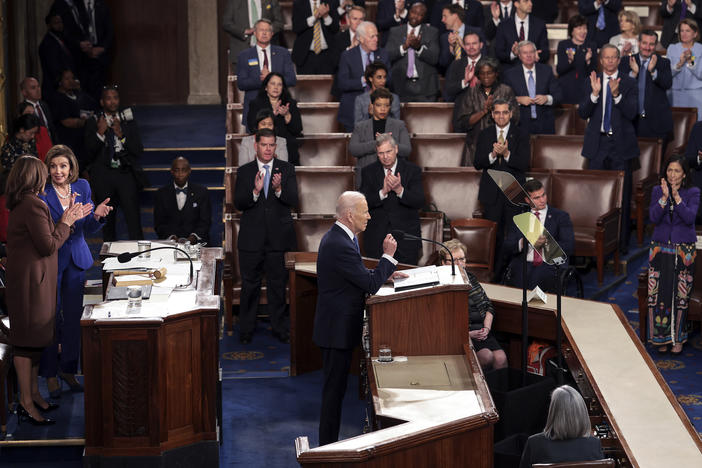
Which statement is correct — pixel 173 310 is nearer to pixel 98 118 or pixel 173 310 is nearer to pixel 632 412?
pixel 632 412

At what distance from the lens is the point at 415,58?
9.15 meters

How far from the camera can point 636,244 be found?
9195 millimetres

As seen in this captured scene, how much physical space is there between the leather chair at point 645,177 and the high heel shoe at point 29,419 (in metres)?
5.38

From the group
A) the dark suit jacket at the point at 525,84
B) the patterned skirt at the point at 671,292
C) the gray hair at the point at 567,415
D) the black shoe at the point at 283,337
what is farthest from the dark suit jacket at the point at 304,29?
the gray hair at the point at 567,415

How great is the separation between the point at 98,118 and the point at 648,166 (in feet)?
15.4

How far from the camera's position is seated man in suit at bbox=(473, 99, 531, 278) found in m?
7.82

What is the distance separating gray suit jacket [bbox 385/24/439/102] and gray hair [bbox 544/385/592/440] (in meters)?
5.56

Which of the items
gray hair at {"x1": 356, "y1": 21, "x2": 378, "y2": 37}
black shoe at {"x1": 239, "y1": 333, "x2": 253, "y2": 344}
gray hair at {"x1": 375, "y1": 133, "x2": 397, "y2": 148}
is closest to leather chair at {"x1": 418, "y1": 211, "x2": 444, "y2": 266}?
gray hair at {"x1": 375, "y1": 133, "x2": 397, "y2": 148}

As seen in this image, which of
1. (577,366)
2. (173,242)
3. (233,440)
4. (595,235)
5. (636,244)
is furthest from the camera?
(636,244)

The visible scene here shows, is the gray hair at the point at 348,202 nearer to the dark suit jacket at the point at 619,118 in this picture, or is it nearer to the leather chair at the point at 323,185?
the leather chair at the point at 323,185

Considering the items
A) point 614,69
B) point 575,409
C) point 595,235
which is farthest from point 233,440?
point 614,69

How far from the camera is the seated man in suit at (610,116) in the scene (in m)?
8.48

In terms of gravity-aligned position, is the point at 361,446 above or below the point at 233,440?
above

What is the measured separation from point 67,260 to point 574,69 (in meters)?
5.48
